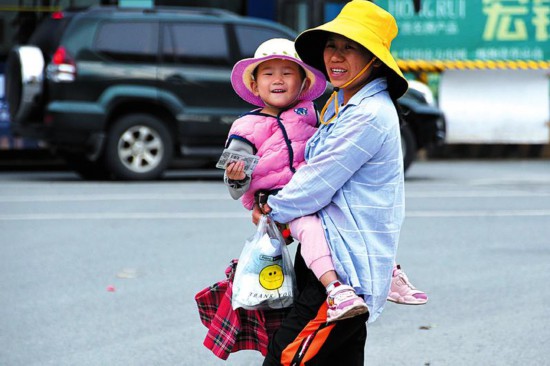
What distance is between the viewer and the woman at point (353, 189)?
10.6 feet

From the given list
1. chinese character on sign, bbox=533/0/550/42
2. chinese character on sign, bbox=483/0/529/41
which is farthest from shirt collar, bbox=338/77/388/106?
chinese character on sign, bbox=533/0/550/42

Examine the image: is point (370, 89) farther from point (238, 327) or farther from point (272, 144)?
point (238, 327)

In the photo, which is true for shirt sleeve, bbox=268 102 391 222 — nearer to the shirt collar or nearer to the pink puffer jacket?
the shirt collar

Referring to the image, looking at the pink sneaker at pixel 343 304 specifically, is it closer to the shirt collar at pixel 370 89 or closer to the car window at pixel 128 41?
the shirt collar at pixel 370 89

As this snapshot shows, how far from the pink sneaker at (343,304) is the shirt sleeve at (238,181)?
417 millimetres

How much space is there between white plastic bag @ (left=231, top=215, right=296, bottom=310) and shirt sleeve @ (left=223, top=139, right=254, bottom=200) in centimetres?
11

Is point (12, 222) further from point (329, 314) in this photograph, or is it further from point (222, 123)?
point (329, 314)

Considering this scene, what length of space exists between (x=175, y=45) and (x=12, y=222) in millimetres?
4681

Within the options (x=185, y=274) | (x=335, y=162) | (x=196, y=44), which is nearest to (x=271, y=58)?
(x=335, y=162)

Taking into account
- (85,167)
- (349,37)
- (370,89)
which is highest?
(349,37)

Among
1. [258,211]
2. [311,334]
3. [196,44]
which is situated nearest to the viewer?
[311,334]

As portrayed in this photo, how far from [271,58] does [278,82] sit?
0.08 metres

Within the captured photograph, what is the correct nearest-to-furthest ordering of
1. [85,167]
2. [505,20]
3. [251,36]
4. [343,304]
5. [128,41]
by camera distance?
[343,304]
[128,41]
[251,36]
[85,167]
[505,20]

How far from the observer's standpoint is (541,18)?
18.5 m
